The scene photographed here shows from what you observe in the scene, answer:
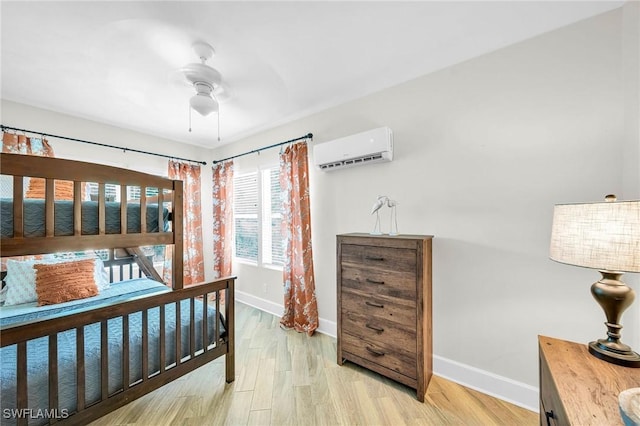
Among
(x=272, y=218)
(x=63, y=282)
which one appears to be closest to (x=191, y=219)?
(x=272, y=218)

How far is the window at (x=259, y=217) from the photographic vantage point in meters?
A: 3.15

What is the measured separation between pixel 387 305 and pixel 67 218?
6.25 feet

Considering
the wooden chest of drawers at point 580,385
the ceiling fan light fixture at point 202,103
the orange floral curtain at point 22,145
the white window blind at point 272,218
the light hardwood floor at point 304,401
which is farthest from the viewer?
the white window blind at point 272,218

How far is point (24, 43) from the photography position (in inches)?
63.6

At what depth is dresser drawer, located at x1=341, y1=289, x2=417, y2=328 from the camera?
5.38 ft

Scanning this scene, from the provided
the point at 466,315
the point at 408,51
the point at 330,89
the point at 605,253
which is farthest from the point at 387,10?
the point at 466,315

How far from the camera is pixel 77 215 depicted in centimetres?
120

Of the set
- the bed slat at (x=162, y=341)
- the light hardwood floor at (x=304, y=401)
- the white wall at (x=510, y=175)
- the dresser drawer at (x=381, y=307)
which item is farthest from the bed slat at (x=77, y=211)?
the white wall at (x=510, y=175)

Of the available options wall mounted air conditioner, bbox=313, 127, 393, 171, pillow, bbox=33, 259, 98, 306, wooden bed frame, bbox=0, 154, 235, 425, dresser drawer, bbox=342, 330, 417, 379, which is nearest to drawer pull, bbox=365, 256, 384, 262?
dresser drawer, bbox=342, 330, 417, 379

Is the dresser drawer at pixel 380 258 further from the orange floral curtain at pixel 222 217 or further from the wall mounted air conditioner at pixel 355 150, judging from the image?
the orange floral curtain at pixel 222 217

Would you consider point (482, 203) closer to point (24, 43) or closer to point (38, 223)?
point (38, 223)

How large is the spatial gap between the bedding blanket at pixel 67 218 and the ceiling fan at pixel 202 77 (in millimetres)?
872

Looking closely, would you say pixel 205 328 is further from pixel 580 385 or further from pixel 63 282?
pixel 580 385

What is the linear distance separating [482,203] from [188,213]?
3506mm
